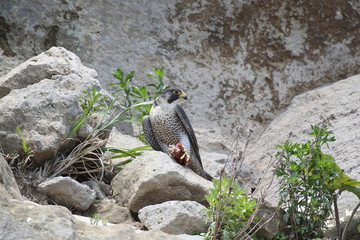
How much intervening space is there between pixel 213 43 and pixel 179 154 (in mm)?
2767

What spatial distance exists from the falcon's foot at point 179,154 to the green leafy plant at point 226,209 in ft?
2.89

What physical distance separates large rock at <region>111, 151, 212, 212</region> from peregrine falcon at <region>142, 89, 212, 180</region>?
0.72 m

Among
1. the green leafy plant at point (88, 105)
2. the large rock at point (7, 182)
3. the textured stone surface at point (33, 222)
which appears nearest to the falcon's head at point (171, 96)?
the green leafy plant at point (88, 105)

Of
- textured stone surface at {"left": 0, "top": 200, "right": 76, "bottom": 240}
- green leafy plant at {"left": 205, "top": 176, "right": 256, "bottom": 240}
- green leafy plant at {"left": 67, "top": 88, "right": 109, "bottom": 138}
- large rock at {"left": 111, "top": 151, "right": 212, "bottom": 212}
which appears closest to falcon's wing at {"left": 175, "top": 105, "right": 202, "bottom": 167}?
green leafy plant at {"left": 67, "top": 88, "right": 109, "bottom": 138}

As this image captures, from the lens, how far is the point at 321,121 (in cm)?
675

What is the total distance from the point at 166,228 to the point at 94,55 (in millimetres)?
3421

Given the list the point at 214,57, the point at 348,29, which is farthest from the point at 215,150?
the point at 348,29

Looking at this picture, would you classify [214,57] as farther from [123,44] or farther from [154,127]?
[154,127]

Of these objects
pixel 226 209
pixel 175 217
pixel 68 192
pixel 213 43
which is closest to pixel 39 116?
pixel 68 192

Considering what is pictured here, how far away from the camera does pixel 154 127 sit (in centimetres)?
590

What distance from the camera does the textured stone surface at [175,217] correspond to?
172 inches

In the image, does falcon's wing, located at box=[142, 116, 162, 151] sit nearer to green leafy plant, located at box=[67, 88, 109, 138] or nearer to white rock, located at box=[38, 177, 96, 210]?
green leafy plant, located at box=[67, 88, 109, 138]

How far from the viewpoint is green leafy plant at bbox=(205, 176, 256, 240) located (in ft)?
14.0

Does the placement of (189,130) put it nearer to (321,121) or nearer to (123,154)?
(123,154)
